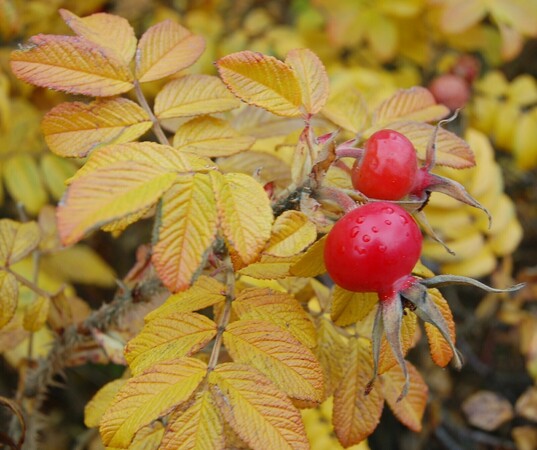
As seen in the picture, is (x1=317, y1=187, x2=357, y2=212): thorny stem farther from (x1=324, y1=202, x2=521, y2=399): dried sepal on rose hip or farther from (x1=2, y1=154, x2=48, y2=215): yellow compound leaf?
(x1=2, y1=154, x2=48, y2=215): yellow compound leaf

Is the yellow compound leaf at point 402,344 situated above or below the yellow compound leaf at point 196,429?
below

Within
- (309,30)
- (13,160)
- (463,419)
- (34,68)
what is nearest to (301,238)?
(34,68)

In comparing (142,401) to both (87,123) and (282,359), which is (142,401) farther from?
(87,123)

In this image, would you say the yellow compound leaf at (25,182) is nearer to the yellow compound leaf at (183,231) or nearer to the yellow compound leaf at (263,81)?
the yellow compound leaf at (263,81)

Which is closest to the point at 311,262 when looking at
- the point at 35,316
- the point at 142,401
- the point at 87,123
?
the point at 142,401

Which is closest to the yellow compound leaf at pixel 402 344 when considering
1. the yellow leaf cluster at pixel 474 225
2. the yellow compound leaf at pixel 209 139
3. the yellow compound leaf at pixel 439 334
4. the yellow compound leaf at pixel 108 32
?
the yellow compound leaf at pixel 439 334

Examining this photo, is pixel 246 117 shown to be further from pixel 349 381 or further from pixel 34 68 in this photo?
pixel 349 381
